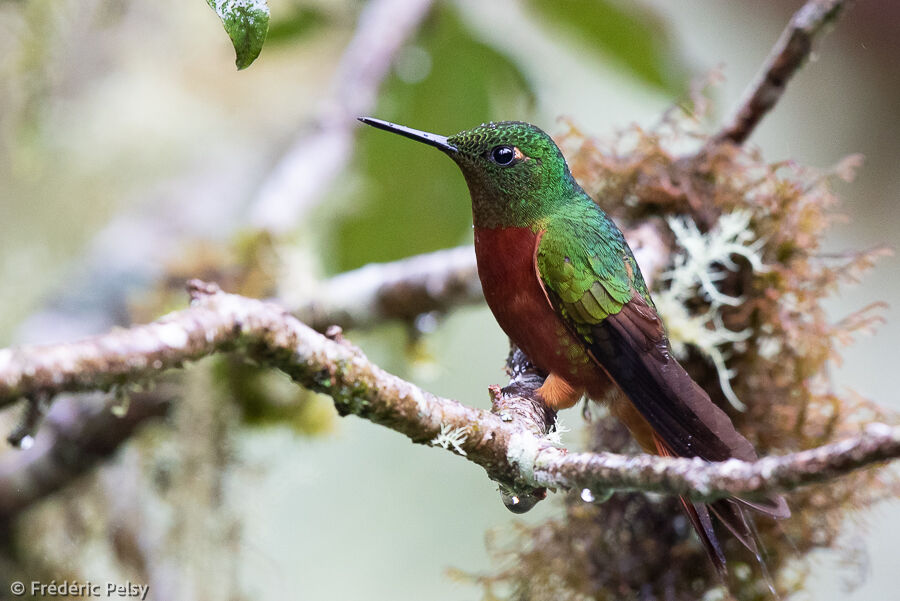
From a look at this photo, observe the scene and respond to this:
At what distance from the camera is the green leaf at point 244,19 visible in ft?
3.30

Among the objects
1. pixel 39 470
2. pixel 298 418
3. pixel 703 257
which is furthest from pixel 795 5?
pixel 39 470

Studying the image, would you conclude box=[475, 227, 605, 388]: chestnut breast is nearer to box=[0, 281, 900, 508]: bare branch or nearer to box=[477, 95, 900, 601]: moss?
box=[0, 281, 900, 508]: bare branch

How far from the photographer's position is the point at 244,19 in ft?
3.31

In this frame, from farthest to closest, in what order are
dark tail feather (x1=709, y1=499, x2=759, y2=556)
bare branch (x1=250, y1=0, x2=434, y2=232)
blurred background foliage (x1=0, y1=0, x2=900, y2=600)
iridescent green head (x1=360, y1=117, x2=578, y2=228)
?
1. bare branch (x1=250, y1=0, x2=434, y2=232)
2. blurred background foliage (x1=0, y1=0, x2=900, y2=600)
3. iridescent green head (x1=360, y1=117, x2=578, y2=228)
4. dark tail feather (x1=709, y1=499, x2=759, y2=556)

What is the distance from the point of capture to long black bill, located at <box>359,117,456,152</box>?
1.83 m

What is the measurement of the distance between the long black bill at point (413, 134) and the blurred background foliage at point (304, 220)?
2.70 feet

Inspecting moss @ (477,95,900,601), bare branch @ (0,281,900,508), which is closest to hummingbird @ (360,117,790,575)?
bare branch @ (0,281,900,508)

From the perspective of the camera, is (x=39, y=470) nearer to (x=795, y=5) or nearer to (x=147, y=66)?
(x=147, y=66)

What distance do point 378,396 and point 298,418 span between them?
5.87 feet

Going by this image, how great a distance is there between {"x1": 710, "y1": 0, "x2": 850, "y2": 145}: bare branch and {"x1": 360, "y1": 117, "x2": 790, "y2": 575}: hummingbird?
0.76 metres

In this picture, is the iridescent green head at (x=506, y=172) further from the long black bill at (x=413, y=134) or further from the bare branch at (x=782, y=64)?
the bare branch at (x=782, y=64)

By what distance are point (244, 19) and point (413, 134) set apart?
897 millimetres

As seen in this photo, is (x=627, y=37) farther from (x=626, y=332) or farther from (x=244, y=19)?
(x=244, y=19)

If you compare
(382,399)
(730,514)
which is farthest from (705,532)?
(382,399)
